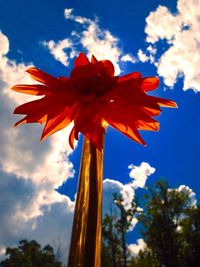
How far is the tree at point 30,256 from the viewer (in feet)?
106

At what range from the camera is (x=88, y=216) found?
2.22 ft

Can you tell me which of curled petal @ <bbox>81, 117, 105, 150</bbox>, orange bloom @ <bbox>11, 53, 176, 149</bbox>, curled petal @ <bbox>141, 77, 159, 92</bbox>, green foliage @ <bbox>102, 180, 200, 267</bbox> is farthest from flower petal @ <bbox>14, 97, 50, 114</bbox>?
green foliage @ <bbox>102, 180, 200, 267</bbox>

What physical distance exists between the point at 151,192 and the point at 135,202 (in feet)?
6.96

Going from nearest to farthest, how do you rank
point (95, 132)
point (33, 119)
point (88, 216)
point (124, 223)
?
point (88, 216) → point (95, 132) → point (33, 119) → point (124, 223)

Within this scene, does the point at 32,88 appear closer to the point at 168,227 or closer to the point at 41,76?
the point at 41,76

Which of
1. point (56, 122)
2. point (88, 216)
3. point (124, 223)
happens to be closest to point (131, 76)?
Result: point (56, 122)

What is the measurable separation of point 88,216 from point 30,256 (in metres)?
37.4

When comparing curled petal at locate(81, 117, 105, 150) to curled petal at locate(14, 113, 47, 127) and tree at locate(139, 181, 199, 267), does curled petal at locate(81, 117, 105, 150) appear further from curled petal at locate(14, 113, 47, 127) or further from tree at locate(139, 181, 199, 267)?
tree at locate(139, 181, 199, 267)

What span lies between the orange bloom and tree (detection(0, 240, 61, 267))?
110 ft

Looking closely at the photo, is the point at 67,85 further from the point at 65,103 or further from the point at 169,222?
the point at 169,222

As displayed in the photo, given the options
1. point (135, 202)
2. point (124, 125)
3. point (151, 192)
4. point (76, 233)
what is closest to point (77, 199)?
point (76, 233)

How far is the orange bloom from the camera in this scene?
0.89 m

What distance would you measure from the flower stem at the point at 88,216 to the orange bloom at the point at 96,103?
15 centimetres

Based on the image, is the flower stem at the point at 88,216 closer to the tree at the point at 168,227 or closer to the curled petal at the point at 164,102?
the curled petal at the point at 164,102
